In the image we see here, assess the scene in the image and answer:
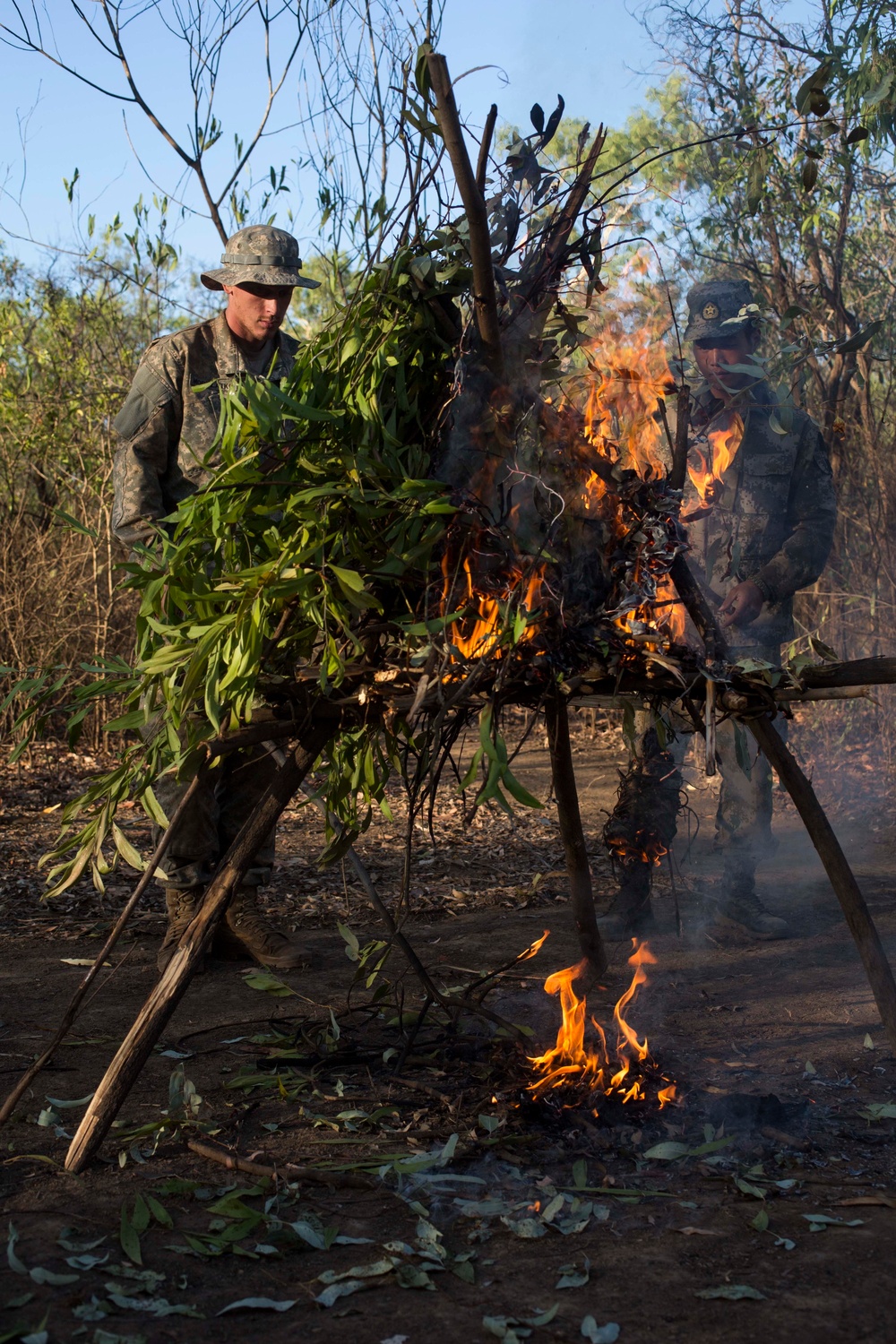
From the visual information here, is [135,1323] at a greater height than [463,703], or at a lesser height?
lesser

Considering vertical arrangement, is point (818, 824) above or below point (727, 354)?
below

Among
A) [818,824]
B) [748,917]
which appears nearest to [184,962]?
[818,824]

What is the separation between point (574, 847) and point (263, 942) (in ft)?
4.54

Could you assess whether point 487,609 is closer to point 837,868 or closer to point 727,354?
point 837,868

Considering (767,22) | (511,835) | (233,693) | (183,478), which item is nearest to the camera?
(233,693)

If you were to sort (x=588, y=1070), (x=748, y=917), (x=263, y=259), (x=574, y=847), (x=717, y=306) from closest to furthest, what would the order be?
(x=588, y=1070) < (x=574, y=847) < (x=263, y=259) < (x=717, y=306) < (x=748, y=917)

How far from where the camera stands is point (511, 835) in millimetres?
6246

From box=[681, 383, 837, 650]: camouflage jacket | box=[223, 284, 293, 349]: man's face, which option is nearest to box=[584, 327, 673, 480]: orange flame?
box=[223, 284, 293, 349]: man's face

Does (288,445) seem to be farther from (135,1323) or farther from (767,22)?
(767,22)

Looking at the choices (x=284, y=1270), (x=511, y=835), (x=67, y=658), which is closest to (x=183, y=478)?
(x=284, y=1270)

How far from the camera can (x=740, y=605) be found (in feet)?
13.9

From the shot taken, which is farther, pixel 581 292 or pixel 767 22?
pixel 767 22

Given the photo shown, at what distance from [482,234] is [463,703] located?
0.86 m

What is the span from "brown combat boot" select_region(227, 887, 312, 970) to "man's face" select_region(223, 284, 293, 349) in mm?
1895
